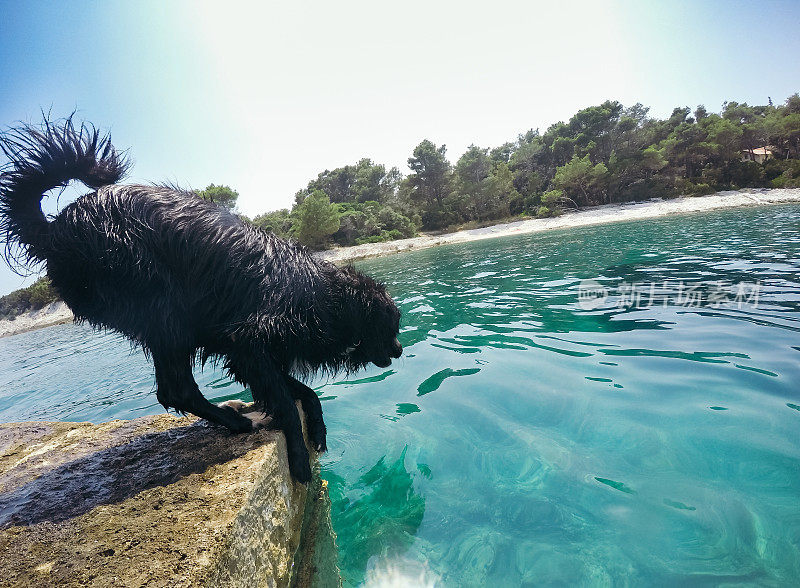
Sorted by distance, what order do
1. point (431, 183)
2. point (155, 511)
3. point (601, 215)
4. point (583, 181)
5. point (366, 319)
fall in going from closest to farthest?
point (155, 511), point (366, 319), point (601, 215), point (583, 181), point (431, 183)

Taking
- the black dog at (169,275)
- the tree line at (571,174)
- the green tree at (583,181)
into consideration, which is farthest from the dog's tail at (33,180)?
the green tree at (583,181)

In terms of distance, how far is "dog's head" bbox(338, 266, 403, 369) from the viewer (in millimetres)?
2824

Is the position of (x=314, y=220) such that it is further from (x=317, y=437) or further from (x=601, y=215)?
(x=317, y=437)

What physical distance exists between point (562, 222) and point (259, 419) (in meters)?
34.0

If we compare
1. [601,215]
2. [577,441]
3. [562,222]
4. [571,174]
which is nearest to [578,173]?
[571,174]

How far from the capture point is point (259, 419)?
256 cm

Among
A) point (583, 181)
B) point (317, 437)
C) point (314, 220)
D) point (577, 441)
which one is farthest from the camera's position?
point (583, 181)

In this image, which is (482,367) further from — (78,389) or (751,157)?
(751,157)

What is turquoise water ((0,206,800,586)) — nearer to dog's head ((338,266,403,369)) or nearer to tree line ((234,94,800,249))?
dog's head ((338,266,403,369))

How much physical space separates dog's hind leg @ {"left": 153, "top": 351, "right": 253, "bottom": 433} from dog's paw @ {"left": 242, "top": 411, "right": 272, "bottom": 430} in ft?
0.21

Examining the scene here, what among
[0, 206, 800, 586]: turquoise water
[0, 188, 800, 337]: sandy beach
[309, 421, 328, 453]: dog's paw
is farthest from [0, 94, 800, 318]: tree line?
[309, 421, 328, 453]: dog's paw

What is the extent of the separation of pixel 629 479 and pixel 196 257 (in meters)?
3.26

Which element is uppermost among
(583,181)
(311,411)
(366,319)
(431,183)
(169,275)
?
(431,183)

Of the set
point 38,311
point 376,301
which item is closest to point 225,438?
point 376,301
